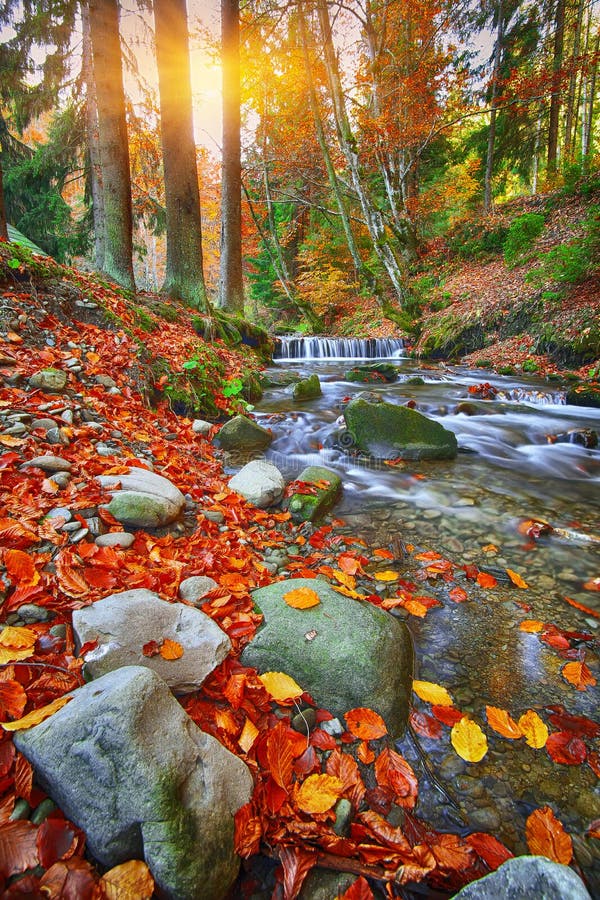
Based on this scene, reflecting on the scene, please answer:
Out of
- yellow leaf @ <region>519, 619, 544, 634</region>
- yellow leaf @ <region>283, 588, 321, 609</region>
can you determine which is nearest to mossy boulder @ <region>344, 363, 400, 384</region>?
yellow leaf @ <region>519, 619, 544, 634</region>

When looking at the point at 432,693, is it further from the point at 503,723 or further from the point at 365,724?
the point at 365,724

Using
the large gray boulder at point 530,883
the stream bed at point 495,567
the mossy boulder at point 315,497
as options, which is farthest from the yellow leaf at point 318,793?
the mossy boulder at point 315,497

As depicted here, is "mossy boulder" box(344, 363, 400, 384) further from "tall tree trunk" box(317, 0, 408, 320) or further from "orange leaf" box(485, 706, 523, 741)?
"orange leaf" box(485, 706, 523, 741)

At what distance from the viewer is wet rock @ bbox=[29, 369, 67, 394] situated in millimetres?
3674

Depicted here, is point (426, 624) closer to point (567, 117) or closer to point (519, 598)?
point (519, 598)

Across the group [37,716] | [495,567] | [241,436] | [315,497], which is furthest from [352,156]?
[37,716]

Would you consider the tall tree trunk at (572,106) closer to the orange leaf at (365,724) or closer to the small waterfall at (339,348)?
the small waterfall at (339,348)

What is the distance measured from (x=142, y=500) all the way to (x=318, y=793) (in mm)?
1910

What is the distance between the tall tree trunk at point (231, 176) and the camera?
9484 millimetres

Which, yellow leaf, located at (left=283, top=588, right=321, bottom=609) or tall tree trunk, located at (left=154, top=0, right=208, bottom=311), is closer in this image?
yellow leaf, located at (left=283, top=588, right=321, bottom=609)

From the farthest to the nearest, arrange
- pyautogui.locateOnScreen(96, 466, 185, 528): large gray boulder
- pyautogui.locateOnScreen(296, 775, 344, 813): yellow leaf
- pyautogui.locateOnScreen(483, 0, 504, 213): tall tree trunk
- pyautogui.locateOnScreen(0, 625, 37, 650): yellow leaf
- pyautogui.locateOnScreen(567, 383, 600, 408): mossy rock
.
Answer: pyautogui.locateOnScreen(483, 0, 504, 213): tall tree trunk → pyautogui.locateOnScreen(567, 383, 600, 408): mossy rock → pyautogui.locateOnScreen(96, 466, 185, 528): large gray boulder → pyautogui.locateOnScreen(0, 625, 37, 650): yellow leaf → pyautogui.locateOnScreen(296, 775, 344, 813): yellow leaf

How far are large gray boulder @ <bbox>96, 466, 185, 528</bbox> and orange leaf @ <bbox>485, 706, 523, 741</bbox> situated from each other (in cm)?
218

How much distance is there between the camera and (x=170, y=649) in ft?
5.65

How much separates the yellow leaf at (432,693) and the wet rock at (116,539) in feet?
5.84
